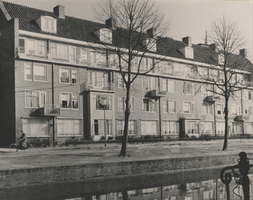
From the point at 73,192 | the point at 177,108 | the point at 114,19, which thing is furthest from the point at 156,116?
the point at 73,192

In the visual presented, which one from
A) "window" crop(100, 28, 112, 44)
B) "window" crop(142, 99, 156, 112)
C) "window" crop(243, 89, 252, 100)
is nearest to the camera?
"window" crop(100, 28, 112, 44)

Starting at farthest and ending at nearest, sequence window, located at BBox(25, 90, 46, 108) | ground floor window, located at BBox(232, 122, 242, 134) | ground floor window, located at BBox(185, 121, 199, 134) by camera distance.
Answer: ground floor window, located at BBox(232, 122, 242, 134) → ground floor window, located at BBox(185, 121, 199, 134) → window, located at BBox(25, 90, 46, 108)

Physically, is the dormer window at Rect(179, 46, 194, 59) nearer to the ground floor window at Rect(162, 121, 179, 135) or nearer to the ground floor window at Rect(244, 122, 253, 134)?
the ground floor window at Rect(162, 121, 179, 135)

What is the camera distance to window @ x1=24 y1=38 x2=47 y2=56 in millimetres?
34281

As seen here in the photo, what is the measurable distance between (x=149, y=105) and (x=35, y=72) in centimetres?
1655

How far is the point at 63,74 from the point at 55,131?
20.7 ft

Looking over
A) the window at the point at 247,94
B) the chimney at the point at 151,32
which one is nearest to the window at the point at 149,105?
the window at the point at 247,94

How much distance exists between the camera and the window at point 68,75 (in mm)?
36856

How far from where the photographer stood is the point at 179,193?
38.5 feet

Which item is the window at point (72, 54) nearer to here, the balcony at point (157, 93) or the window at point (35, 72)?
the window at point (35, 72)

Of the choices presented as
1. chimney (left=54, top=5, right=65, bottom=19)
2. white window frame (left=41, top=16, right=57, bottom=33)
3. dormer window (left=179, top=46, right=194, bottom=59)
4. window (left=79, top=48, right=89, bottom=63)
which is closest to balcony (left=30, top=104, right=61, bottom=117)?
window (left=79, top=48, right=89, bottom=63)

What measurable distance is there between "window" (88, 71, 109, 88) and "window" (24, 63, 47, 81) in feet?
19.5

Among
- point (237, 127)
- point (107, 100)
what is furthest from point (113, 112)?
point (237, 127)

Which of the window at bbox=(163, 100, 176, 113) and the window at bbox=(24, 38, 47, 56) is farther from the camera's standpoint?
the window at bbox=(163, 100, 176, 113)
